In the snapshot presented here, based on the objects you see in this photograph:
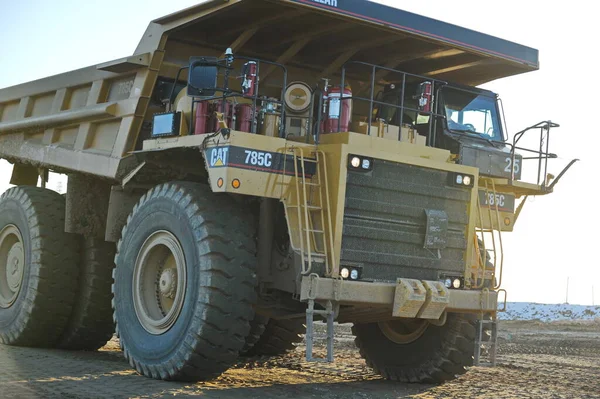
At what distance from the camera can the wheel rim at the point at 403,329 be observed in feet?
30.6

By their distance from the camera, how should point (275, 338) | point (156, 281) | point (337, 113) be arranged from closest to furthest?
point (337, 113)
point (156, 281)
point (275, 338)

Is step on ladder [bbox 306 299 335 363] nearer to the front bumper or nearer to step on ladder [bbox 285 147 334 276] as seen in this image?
the front bumper

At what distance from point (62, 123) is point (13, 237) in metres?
1.63

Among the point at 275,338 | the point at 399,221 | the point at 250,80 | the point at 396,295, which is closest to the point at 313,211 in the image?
the point at 399,221

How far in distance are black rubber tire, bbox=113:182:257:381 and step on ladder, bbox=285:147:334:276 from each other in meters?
0.45

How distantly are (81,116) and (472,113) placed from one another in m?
4.38

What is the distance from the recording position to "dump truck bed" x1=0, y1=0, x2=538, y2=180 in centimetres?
879

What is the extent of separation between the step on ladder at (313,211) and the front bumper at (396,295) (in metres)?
0.17

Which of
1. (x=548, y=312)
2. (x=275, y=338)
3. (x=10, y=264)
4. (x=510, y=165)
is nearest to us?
(x=510, y=165)

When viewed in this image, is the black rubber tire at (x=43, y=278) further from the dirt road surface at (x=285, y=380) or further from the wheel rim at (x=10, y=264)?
the dirt road surface at (x=285, y=380)

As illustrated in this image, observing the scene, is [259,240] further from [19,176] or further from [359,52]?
[19,176]

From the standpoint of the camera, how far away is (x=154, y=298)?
8.74 metres

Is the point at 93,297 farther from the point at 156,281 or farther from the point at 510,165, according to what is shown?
the point at 510,165

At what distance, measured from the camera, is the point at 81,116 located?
10.6m
